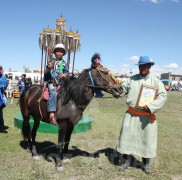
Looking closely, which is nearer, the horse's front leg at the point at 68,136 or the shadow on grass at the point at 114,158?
the horse's front leg at the point at 68,136

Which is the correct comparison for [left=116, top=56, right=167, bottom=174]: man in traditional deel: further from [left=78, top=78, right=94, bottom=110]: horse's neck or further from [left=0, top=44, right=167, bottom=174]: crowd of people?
[left=78, top=78, right=94, bottom=110]: horse's neck

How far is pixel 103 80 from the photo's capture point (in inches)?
203

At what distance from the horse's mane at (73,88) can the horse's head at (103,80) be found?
0.19 m

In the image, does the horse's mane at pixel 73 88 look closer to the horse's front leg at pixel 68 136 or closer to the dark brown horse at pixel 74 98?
the dark brown horse at pixel 74 98

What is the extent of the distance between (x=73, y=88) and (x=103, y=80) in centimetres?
66

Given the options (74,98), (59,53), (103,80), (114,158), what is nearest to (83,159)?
(114,158)

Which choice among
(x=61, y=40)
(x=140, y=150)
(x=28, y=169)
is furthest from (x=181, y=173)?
(x=61, y=40)

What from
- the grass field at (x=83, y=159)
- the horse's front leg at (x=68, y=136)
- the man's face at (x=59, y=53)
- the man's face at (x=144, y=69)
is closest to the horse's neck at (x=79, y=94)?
the horse's front leg at (x=68, y=136)

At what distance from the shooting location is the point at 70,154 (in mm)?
6363

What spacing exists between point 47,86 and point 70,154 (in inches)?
69.9

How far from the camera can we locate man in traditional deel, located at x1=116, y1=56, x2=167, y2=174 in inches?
200

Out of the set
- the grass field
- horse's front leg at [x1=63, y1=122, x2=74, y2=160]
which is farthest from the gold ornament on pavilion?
horse's front leg at [x1=63, y1=122, x2=74, y2=160]

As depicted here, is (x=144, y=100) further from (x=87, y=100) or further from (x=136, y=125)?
(x=87, y=100)

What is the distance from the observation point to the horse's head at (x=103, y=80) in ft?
16.6
